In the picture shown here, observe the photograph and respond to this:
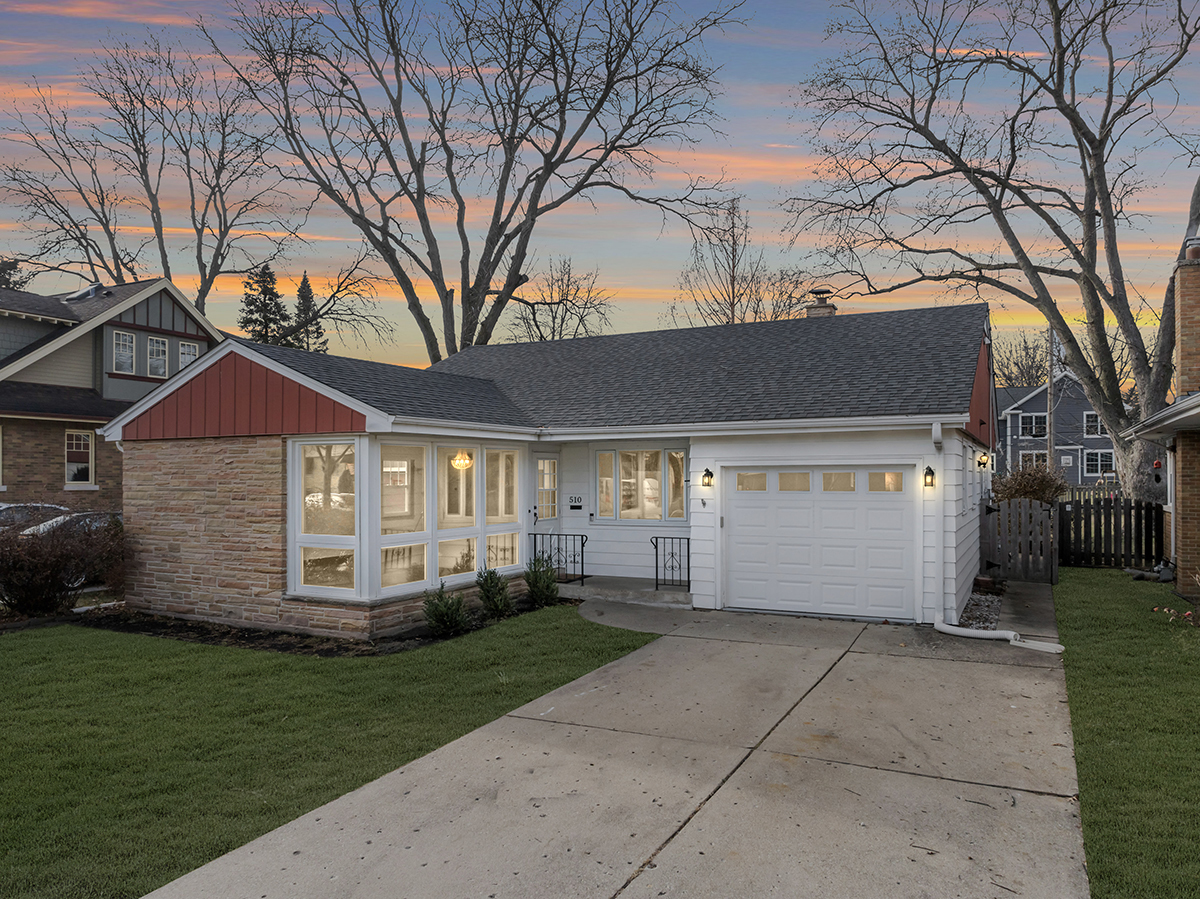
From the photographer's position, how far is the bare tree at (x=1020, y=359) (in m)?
51.9

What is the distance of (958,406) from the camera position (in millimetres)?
9547

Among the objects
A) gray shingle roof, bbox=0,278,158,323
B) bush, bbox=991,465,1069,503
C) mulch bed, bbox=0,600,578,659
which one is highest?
gray shingle roof, bbox=0,278,158,323

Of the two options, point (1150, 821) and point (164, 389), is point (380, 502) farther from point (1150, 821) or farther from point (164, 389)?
point (1150, 821)

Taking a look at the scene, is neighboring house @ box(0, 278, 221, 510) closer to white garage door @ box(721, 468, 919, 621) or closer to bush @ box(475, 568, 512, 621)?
bush @ box(475, 568, 512, 621)

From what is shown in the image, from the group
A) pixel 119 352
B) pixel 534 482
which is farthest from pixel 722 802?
pixel 119 352

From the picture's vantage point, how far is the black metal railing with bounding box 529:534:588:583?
13.1m

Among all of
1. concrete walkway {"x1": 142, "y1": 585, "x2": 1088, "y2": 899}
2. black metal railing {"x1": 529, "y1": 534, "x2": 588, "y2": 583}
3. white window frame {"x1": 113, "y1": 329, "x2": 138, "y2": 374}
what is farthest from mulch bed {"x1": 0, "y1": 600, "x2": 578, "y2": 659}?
white window frame {"x1": 113, "y1": 329, "x2": 138, "y2": 374}

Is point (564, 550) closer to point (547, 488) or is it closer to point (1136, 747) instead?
point (547, 488)

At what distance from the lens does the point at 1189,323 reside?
11781mm

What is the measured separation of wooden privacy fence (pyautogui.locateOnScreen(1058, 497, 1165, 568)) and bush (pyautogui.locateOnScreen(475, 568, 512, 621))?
41.3 feet

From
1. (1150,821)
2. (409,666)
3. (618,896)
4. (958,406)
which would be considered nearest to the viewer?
(618,896)

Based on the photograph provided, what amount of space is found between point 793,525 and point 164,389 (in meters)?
9.28

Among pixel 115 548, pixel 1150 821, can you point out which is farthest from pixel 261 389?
pixel 1150 821

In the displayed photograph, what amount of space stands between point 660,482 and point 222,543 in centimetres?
662
